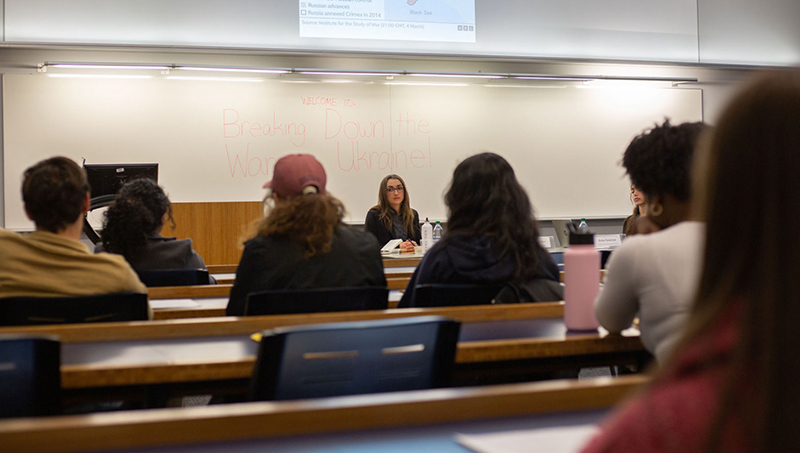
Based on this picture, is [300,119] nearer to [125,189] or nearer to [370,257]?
[125,189]

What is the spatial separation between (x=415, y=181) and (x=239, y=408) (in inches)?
227

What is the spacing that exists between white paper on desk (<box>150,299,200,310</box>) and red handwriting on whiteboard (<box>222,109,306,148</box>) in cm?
386

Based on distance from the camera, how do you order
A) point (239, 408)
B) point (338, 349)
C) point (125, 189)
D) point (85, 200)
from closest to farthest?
1. point (239, 408)
2. point (338, 349)
3. point (85, 200)
4. point (125, 189)

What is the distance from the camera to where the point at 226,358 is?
135 cm

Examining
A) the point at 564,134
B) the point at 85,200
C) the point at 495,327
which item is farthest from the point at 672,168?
the point at 564,134

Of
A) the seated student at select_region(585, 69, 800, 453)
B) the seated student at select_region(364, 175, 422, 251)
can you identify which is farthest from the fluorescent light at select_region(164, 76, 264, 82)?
the seated student at select_region(585, 69, 800, 453)

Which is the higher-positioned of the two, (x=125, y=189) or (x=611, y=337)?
(x=125, y=189)

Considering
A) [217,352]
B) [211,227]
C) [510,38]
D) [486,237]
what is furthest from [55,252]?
[510,38]

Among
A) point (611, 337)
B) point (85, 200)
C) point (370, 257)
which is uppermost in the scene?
point (85, 200)

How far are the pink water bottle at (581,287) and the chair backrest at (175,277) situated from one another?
1.72 metres

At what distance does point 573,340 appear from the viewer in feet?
4.79

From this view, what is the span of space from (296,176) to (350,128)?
4.07 meters

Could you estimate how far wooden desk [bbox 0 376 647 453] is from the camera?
743 millimetres

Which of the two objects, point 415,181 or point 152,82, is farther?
point 415,181
